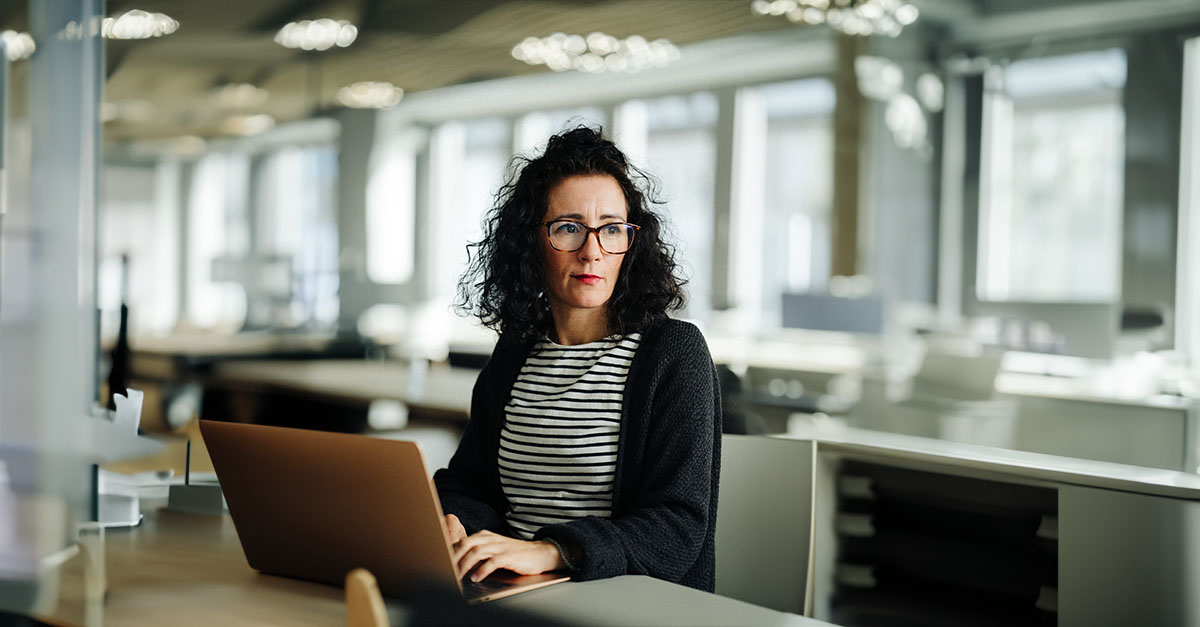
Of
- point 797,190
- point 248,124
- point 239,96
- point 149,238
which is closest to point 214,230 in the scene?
point 149,238

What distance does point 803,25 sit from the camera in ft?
18.3

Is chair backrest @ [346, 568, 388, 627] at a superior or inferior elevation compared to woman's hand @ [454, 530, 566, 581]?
superior

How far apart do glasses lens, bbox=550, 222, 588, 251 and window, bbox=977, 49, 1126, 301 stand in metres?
3.58

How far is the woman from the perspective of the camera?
1.30m

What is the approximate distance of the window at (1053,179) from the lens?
4.73 metres

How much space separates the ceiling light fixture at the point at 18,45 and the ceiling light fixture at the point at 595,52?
2456 mm

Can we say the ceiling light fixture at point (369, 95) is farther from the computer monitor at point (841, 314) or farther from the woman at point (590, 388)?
the woman at point (590, 388)

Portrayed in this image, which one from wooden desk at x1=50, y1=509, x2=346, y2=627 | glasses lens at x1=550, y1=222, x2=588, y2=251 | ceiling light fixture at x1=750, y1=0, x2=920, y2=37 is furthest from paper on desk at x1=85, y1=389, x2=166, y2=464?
ceiling light fixture at x1=750, y1=0, x2=920, y2=37

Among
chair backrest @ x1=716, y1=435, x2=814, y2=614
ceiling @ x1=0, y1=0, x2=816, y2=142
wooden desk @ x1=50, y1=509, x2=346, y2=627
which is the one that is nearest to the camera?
wooden desk @ x1=50, y1=509, x2=346, y2=627

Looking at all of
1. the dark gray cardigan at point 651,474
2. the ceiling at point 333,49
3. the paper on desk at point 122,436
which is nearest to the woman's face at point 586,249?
the dark gray cardigan at point 651,474

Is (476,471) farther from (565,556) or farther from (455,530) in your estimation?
(565,556)

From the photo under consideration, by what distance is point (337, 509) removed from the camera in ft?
3.65

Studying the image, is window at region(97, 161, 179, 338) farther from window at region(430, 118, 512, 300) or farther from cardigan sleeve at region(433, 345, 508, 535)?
cardigan sleeve at region(433, 345, 508, 535)

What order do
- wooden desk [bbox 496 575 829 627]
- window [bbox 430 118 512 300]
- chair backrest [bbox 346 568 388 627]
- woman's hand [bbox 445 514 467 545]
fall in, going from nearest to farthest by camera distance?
chair backrest [bbox 346 568 388 627], wooden desk [bbox 496 575 829 627], woman's hand [bbox 445 514 467 545], window [bbox 430 118 512 300]
